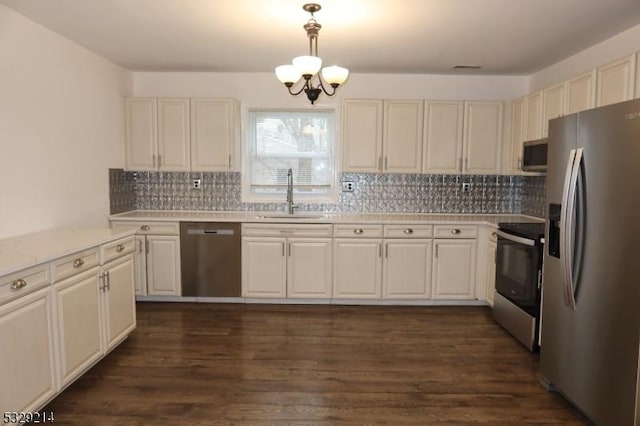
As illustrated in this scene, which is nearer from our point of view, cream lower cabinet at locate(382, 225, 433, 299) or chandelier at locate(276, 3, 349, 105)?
chandelier at locate(276, 3, 349, 105)

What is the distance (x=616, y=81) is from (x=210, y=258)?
12.3 feet

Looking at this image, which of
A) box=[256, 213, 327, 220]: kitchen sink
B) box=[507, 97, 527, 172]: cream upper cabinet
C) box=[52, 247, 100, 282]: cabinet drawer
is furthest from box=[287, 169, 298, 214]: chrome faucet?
box=[507, 97, 527, 172]: cream upper cabinet

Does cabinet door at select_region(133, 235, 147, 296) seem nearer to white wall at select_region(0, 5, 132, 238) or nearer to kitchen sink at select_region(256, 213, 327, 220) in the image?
white wall at select_region(0, 5, 132, 238)

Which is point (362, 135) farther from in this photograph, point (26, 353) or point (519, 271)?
point (26, 353)

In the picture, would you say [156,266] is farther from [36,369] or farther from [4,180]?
[36,369]

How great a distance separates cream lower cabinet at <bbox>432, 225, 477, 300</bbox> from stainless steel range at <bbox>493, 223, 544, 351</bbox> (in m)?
0.43

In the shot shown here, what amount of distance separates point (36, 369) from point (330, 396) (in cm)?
165

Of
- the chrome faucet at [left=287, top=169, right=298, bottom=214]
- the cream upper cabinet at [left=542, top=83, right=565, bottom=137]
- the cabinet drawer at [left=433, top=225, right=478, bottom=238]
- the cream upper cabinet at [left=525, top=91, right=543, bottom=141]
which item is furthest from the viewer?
the chrome faucet at [left=287, top=169, right=298, bottom=214]

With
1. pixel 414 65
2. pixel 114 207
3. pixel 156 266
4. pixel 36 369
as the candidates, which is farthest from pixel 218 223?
pixel 414 65

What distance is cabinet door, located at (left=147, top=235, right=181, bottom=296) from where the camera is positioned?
4344mm

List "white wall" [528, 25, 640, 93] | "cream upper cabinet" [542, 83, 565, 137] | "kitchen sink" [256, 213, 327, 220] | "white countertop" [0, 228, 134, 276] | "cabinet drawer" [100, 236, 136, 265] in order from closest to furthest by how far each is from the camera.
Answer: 1. "white countertop" [0, 228, 134, 276]
2. "cabinet drawer" [100, 236, 136, 265]
3. "white wall" [528, 25, 640, 93]
4. "cream upper cabinet" [542, 83, 565, 137]
5. "kitchen sink" [256, 213, 327, 220]

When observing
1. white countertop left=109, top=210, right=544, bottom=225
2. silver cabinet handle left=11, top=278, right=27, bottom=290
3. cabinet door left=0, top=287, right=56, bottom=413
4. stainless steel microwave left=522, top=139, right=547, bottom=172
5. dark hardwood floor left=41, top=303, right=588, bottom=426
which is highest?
stainless steel microwave left=522, top=139, right=547, bottom=172

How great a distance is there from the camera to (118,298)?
3109 mm

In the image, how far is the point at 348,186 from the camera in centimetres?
485
